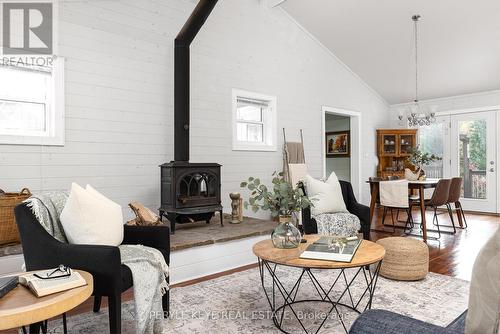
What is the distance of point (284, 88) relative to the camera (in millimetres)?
5957

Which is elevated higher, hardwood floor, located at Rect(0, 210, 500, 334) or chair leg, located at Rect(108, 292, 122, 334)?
chair leg, located at Rect(108, 292, 122, 334)

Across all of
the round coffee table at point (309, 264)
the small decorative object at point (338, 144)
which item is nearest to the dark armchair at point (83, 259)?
the round coffee table at point (309, 264)

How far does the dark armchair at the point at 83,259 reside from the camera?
189 cm

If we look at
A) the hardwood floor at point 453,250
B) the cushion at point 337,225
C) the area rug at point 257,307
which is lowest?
the area rug at point 257,307

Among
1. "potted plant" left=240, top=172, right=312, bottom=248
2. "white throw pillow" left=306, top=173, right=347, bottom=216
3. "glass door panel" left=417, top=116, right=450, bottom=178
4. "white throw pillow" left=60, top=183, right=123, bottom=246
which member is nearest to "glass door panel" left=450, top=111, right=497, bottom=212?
"glass door panel" left=417, top=116, right=450, bottom=178

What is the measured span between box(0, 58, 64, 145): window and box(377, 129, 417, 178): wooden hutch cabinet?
646 centimetres

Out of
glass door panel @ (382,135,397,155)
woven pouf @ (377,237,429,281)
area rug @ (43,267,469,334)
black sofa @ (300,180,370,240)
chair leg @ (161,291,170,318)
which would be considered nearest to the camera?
area rug @ (43,267,469,334)

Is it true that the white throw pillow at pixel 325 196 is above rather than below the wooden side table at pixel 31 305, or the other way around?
above

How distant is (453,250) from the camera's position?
4273 millimetres

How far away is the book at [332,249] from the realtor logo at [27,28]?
10.7ft

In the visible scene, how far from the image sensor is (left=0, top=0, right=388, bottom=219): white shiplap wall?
377 cm

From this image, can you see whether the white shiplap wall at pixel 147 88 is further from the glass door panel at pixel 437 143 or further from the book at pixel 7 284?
the glass door panel at pixel 437 143

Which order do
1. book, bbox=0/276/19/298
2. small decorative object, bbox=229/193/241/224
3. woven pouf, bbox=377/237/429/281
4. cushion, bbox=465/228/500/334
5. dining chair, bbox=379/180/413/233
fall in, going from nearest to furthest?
cushion, bbox=465/228/500/334, book, bbox=0/276/19/298, woven pouf, bbox=377/237/429/281, small decorative object, bbox=229/193/241/224, dining chair, bbox=379/180/413/233

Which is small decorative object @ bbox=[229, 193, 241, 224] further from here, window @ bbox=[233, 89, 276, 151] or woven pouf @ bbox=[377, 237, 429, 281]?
woven pouf @ bbox=[377, 237, 429, 281]
